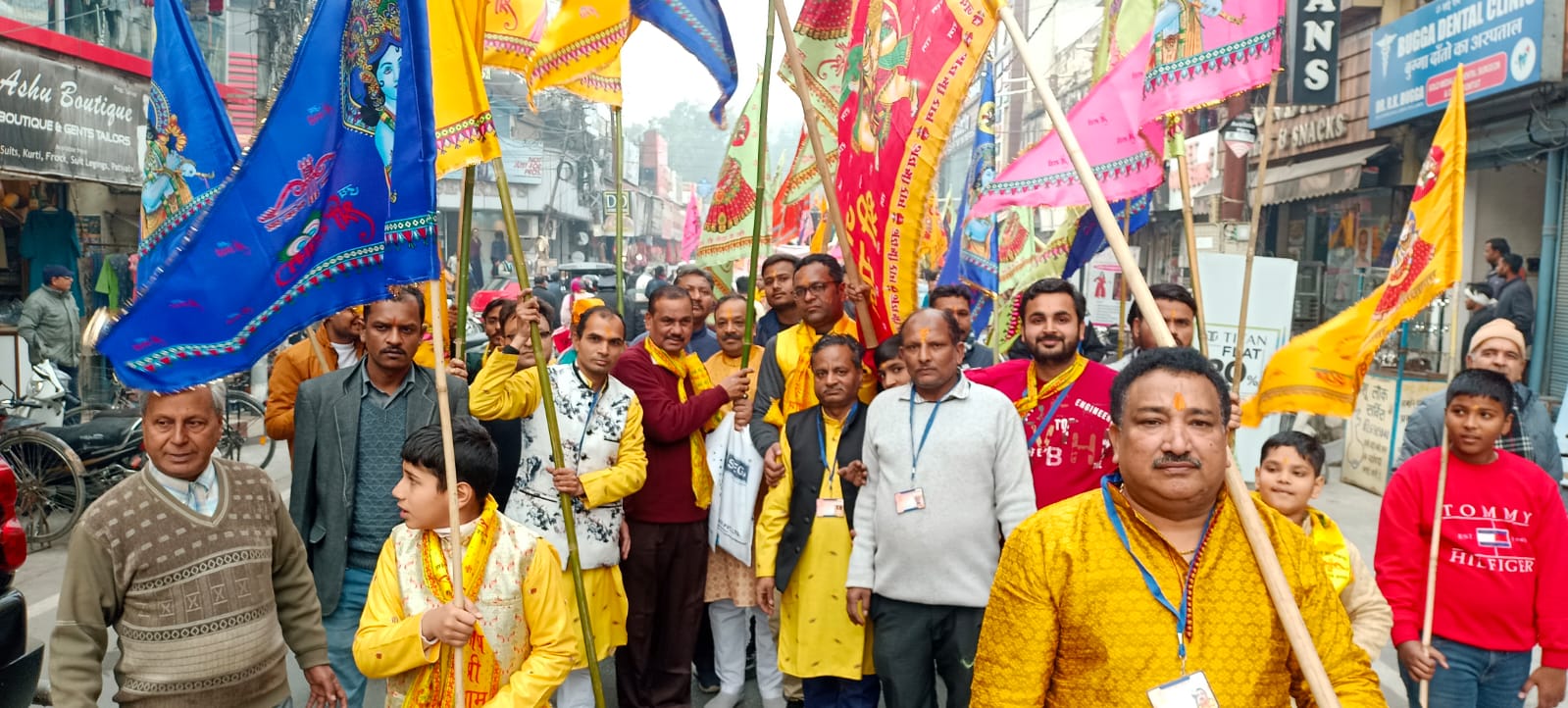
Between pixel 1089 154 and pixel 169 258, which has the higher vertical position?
pixel 1089 154

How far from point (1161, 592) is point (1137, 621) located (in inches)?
2.7

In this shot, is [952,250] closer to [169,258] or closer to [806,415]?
Answer: [806,415]

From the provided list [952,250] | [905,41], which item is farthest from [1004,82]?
[905,41]


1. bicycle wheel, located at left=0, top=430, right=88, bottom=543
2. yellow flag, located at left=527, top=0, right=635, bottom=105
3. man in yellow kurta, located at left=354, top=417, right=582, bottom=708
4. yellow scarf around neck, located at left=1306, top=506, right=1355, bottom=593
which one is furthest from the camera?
bicycle wheel, located at left=0, top=430, right=88, bottom=543

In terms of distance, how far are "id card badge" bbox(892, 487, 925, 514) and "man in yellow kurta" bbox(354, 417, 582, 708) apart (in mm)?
1241

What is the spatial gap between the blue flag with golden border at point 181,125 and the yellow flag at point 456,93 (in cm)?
151

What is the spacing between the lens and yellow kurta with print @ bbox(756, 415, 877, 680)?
453 cm

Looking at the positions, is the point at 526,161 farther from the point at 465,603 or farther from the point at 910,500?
the point at 465,603

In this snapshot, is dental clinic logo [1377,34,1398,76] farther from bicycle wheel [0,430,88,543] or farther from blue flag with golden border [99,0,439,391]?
bicycle wheel [0,430,88,543]

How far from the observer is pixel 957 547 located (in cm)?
388

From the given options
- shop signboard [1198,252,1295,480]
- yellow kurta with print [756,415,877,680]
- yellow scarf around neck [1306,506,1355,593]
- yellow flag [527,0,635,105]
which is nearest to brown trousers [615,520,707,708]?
yellow kurta with print [756,415,877,680]

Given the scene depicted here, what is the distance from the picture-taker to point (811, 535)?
464 centimetres

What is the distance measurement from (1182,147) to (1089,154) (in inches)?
60.6

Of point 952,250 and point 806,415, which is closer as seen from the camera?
point 806,415
